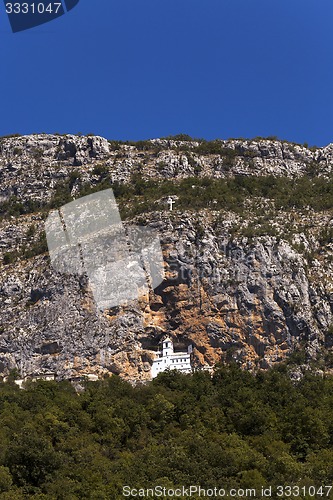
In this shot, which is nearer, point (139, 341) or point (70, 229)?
point (139, 341)

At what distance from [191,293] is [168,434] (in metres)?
18.7

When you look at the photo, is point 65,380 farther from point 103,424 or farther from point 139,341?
point 103,424

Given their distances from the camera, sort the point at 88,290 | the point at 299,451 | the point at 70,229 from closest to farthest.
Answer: the point at 299,451, the point at 88,290, the point at 70,229

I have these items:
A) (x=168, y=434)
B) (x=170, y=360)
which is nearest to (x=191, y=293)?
(x=170, y=360)

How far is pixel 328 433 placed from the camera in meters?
53.6

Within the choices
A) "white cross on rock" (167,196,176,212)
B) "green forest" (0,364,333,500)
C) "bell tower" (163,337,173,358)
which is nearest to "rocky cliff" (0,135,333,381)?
"white cross on rock" (167,196,176,212)

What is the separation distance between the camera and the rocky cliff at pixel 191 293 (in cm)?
6925

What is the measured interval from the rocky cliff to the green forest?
3.54m

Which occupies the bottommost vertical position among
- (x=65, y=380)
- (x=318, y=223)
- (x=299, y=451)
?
(x=299, y=451)

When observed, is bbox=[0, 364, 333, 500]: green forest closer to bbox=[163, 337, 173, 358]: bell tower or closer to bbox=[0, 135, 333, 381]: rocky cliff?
bbox=[0, 135, 333, 381]: rocky cliff

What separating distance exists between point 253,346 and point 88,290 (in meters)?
14.1

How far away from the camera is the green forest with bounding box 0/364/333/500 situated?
4266 cm

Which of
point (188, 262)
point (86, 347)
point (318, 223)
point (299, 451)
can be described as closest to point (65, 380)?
point (86, 347)

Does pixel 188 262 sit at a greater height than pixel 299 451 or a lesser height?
greater
